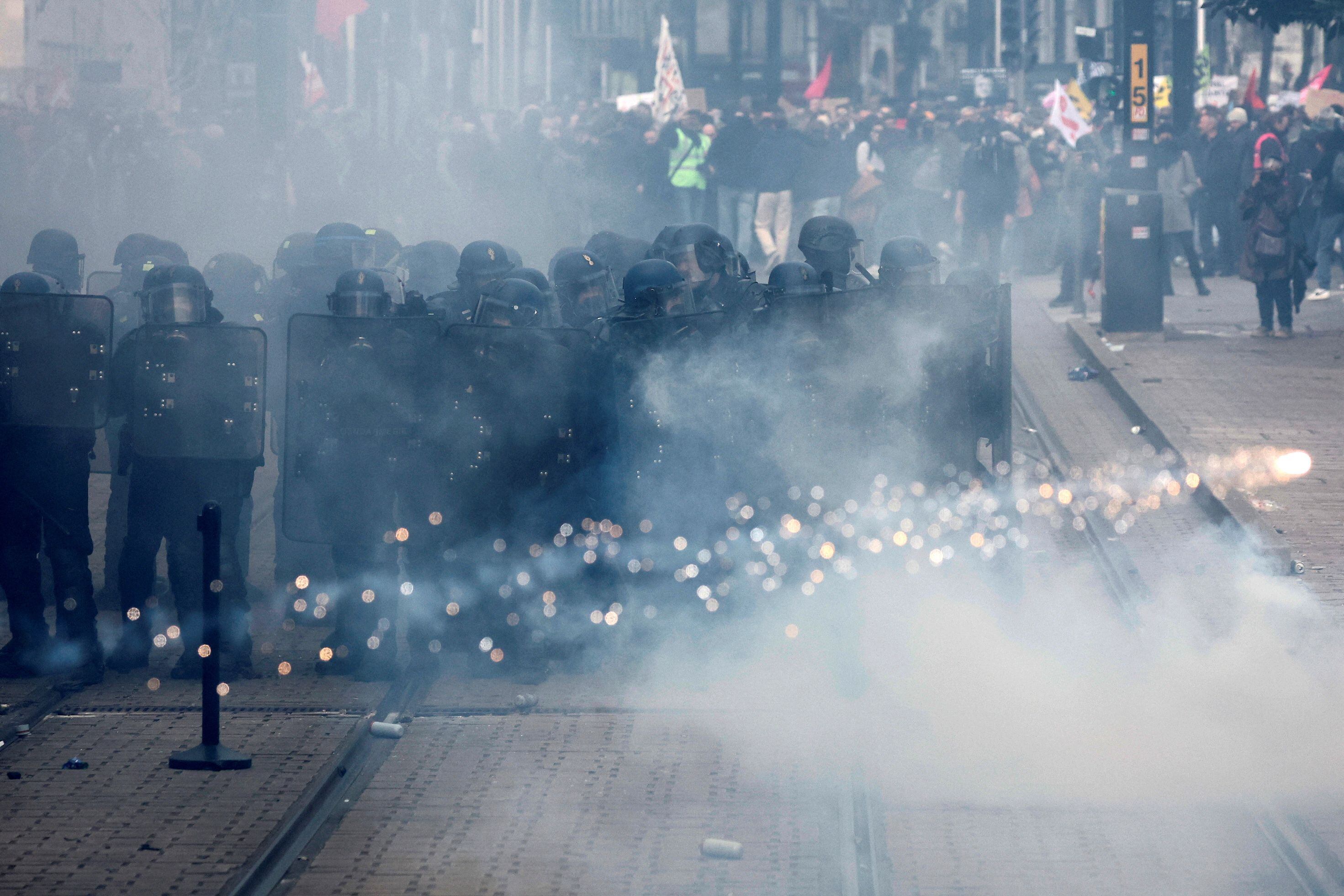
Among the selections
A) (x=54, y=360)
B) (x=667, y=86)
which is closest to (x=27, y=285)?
(x=54, y=360)

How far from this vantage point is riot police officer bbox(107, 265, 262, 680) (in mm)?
7582

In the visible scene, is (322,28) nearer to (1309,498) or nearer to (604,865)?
(1309,498)

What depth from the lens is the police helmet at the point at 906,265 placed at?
8.22 metres

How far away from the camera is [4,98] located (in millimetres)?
25391

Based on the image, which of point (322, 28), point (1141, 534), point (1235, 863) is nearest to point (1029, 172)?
point (322, 28)

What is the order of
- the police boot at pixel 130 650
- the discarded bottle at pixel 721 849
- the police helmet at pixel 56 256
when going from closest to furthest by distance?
1. the discarded bottle at pixel 721 849
2. the police boot at pixel 130 650
3. the police helmet at pixel 56 256

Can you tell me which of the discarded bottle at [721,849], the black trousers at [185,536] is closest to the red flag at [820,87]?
the black trousers at [185,536]

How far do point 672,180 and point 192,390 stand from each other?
13799 millimetres

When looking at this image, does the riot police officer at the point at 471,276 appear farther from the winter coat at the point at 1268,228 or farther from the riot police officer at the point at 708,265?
the winter coat at the point at 1268,228

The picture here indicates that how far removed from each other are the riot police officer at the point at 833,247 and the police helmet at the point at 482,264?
1.56 m

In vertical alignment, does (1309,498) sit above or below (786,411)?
below

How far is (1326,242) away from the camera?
1861 cm

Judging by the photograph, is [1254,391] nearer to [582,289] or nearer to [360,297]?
[582,289]

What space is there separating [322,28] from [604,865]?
21454 millimetres
